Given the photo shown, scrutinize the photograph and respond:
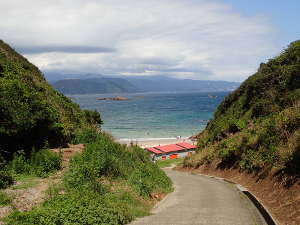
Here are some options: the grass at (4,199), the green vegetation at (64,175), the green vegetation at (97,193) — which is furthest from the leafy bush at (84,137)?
the grass at (4,199)

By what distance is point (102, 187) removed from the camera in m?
10.7

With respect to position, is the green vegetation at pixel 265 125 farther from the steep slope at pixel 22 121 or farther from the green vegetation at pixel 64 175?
the steep slope at pixel 22 121

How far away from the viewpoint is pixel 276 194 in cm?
1072

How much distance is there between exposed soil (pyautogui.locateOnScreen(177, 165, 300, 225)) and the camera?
8.58 metres

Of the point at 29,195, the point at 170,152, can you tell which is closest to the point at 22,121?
the point at 29,195

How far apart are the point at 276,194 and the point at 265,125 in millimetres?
7590

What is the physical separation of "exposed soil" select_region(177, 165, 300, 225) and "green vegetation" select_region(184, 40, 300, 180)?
1.64 feet

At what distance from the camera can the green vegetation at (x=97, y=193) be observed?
7.63 m

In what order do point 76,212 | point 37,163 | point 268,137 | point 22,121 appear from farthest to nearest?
point 268,137
point 22,121
point 37,163
point 76,212

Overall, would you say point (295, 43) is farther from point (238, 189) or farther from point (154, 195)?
point (154, 195)

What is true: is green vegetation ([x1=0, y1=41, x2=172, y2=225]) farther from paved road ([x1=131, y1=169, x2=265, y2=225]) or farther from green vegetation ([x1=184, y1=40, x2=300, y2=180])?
green vegetation ([x1=184, y1=40, x2=300, y2=180])

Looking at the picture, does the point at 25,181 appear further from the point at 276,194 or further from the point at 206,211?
the point at 276,194

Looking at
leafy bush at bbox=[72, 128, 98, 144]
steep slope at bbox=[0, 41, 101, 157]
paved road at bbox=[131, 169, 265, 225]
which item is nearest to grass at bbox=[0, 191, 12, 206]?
steep slope at bbox=[0, 41, 101, 157]

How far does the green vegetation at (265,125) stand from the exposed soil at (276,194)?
500mm
